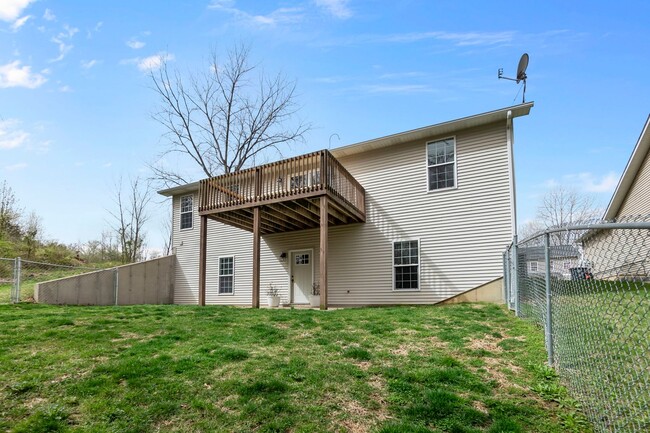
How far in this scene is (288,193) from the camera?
32.7ft

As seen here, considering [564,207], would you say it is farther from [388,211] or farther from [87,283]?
[87,283]

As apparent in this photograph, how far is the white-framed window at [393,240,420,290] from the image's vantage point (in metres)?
10.9

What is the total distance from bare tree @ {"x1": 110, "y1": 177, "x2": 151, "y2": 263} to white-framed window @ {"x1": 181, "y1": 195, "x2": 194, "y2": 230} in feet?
41.1

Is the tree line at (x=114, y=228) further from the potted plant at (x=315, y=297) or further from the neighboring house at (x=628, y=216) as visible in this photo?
the neighboring house at (x=628, y=216)

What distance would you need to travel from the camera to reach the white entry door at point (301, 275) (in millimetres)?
12984

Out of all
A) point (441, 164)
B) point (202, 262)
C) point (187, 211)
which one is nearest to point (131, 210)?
point (187, 211)

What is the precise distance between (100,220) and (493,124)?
2812 centimetres

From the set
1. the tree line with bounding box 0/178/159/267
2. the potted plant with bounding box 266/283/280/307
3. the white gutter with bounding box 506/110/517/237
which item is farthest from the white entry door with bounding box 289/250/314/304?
the tree line with bounding box 0/178/159/267

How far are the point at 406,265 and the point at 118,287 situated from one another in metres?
10.6

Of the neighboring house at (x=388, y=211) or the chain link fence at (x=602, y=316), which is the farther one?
the neighboring house at (x=388, y=211)

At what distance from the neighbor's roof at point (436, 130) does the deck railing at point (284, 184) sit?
3.85 ft

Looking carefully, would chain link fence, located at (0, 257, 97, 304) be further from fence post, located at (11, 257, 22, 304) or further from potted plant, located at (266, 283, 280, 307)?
potted plant, located at (266, 283, 280, 307)

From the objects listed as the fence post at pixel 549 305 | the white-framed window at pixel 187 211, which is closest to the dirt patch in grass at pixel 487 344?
the fence post at pixel 549 305

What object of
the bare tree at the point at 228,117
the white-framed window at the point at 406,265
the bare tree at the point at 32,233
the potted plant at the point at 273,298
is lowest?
the potted plant at the point at 273,298
